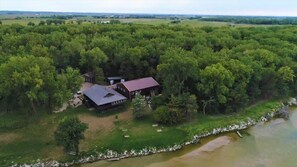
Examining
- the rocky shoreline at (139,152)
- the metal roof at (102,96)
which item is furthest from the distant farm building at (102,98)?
the rocky shoreline at (139,152)

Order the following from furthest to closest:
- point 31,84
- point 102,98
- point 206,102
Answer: point 102,98 < point 206,102 < point 31,84

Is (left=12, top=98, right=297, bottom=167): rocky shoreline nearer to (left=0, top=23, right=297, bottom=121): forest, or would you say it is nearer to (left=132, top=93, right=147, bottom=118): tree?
(left=0, top=23, right=297, bottom=121): forest

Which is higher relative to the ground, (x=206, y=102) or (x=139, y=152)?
(x=206, y=102)

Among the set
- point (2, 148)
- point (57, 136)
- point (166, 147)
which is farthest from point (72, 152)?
point (166, 147)

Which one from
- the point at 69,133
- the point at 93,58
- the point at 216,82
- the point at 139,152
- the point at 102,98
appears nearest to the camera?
the point at 69,133

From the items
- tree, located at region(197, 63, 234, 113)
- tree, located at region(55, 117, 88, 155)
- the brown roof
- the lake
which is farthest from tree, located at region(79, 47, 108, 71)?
the lake

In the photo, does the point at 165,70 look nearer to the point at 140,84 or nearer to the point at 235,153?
the point at 140,84

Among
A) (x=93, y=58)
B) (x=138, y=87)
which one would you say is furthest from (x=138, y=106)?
(x=93, y=58)
